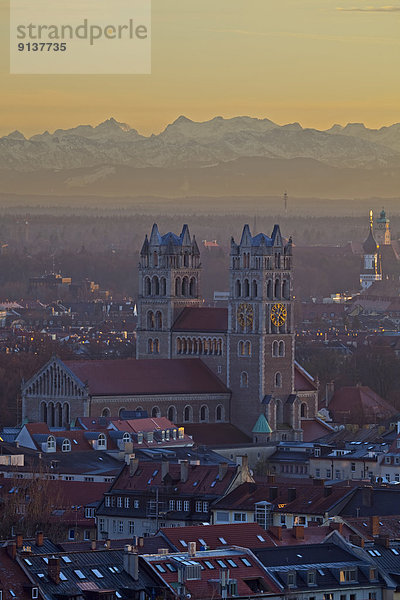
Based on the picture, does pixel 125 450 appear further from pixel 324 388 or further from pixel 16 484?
pixel 324 388

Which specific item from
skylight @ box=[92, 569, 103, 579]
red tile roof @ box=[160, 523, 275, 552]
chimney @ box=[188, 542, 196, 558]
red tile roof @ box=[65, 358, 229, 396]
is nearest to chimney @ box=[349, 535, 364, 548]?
red tile roof @ box=[160, 523, 275, 552]

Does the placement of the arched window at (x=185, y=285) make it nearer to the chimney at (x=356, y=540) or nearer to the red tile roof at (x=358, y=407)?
the red tile roof at (x=358, y=407)

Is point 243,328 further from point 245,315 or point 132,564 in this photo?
point 132,564

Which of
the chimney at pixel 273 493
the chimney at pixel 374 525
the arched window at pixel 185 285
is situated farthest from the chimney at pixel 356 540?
the arched window at pixel 185 285

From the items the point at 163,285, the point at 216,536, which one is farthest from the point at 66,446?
the point at 216,536

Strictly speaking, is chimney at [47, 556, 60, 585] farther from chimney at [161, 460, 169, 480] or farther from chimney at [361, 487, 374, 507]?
chimney at [161, 460, 169, 480]

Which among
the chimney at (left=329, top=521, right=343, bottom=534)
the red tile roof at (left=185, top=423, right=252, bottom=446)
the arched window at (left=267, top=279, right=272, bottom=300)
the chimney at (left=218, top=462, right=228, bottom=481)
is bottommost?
the red tile roof at (left=185, top=423, right=252, bottom=446)
